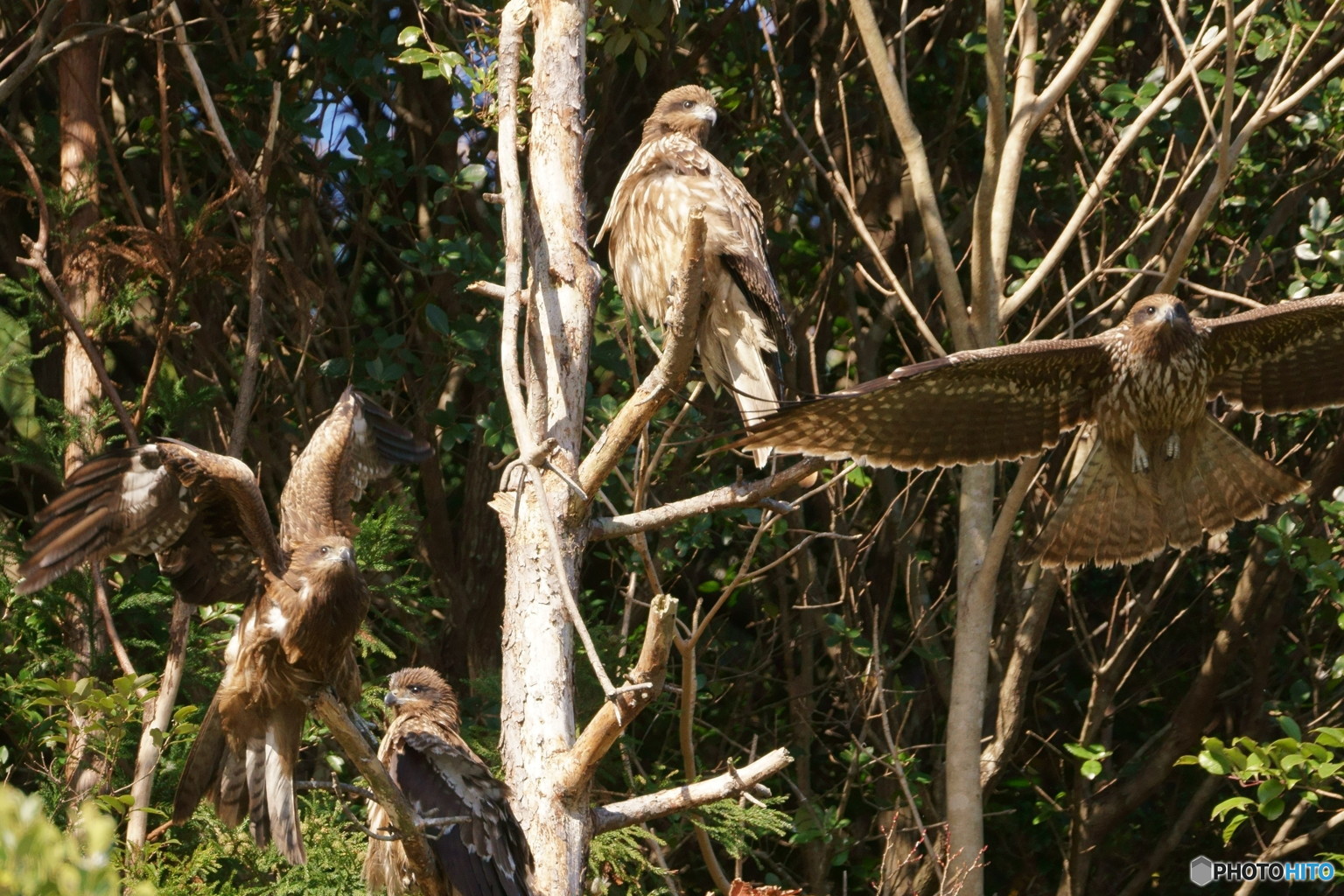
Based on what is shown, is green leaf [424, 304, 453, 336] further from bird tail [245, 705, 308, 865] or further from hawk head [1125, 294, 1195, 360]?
hawk head [1125, 294, 1195, 360]

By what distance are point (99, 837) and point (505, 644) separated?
2.31 m

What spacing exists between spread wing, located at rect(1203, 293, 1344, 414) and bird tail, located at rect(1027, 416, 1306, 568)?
0.61 ft

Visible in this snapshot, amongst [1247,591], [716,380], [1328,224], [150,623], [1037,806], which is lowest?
[1037,806]

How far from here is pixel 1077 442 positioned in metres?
6.08

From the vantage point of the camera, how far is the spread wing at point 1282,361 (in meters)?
4.85

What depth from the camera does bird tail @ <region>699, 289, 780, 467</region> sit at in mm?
4605

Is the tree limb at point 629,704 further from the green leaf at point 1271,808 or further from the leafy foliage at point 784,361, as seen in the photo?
the green leaf at point 1271,808

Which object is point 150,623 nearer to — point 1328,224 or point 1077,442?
point 1077,442

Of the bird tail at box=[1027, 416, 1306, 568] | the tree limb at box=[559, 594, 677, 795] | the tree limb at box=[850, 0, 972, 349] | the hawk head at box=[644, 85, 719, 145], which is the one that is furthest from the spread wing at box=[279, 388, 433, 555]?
the bird tail at box=[1027, 416, 1306, 568]

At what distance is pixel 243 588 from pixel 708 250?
5.75 feet

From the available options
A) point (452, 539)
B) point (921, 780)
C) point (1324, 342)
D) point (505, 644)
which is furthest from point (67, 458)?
point (1324, 342)

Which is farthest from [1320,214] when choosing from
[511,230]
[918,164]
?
[511,230]
